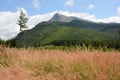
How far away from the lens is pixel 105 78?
6691 millimetres

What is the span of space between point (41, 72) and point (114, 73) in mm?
2002

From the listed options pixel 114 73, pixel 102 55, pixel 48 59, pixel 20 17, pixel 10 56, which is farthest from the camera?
pixel 20 17

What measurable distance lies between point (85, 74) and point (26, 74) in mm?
1628

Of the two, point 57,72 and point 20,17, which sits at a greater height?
point 20,17

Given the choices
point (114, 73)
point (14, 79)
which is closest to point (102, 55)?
point (114, 73)

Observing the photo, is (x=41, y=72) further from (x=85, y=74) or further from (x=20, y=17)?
(x=20, y=17)

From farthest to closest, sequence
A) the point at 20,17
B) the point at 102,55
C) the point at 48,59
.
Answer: the point at 20,17 < the point at 48,59 < the point at 102,55

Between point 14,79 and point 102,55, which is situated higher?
point 102,55

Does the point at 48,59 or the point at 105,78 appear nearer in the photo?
the point at 105,78

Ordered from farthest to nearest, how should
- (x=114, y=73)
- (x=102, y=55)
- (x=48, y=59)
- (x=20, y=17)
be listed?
(x=20, y=17) → (x=48, y=59) → (x=102, y=55) → (x=114, y=73)

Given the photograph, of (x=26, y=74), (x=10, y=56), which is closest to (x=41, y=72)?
(x=26, y=74)

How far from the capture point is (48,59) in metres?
9.60

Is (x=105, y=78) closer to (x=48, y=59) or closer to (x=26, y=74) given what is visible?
(x=26, y=74)

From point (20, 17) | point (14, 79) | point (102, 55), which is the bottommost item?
point (14, 79)
